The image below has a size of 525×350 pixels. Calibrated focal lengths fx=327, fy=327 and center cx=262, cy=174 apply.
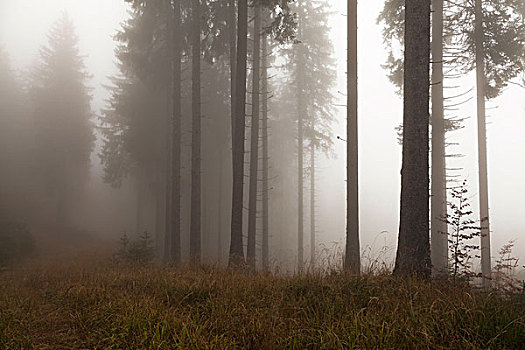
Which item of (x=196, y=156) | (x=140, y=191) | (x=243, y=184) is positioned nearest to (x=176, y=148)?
(x=196, y=156)

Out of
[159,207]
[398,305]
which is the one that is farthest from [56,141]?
Answer: [398,305]

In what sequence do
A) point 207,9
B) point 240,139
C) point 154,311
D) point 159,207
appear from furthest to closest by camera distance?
point 159,207
point 207,9
point 240,139
point 154,311

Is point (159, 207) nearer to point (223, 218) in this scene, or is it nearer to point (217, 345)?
point (223, 218)

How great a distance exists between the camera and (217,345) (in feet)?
9.61

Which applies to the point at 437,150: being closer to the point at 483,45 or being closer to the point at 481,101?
Answer: the point at 481,101

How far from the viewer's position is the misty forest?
3420 millimetres

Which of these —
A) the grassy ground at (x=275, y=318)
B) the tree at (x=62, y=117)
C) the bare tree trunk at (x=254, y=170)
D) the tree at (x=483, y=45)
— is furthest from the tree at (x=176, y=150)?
the tree at (x=62, y=117)

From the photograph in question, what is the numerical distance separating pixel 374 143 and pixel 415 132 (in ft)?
255

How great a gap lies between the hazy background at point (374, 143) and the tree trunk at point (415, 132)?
191 inches

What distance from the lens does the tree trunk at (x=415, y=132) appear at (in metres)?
5.71

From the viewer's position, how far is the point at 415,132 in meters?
5.88

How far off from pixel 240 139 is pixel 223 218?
677 inches

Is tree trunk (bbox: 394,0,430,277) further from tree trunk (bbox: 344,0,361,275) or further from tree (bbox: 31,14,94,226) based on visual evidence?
tree (bbox: 31,14,94,226)

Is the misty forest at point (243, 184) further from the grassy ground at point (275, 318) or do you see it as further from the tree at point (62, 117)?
the tree at point (62, 117)
